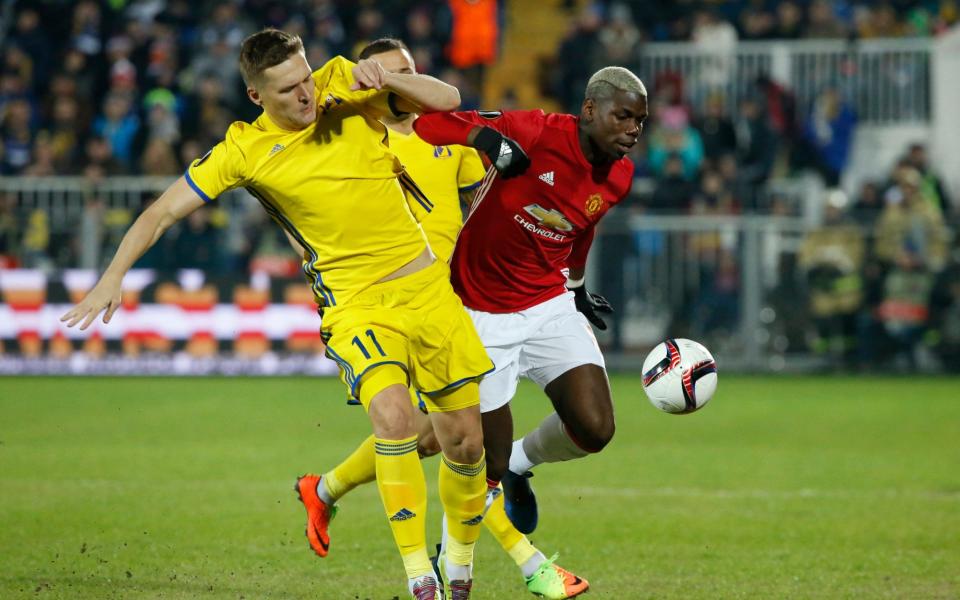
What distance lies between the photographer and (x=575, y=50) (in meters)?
19.4

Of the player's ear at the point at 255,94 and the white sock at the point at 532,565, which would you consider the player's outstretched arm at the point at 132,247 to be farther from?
the white sock at the point at 532,565

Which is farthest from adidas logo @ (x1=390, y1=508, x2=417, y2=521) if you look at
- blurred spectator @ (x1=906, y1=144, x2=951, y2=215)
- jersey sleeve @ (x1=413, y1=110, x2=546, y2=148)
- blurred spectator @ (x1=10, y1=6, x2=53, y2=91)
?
blurred spectator @ (x1=10, y1=6, x2=53, y2=91)

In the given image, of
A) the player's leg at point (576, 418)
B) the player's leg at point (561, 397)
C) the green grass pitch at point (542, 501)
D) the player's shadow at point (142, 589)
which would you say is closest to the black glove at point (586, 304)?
the player's leg at point (561, 397)

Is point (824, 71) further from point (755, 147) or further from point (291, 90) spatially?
point (291, 90)

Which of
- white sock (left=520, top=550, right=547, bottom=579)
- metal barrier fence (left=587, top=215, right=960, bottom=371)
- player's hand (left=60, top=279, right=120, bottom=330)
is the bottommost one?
metal barrier fence (left=587, top=215, right=960, bottom=371)

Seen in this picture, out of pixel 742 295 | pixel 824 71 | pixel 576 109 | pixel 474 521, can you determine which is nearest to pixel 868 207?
pixel 742 295

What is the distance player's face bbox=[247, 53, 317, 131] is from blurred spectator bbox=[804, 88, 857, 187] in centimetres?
1377

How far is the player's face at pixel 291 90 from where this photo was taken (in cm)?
571

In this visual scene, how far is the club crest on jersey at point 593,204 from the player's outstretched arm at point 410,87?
1.11m

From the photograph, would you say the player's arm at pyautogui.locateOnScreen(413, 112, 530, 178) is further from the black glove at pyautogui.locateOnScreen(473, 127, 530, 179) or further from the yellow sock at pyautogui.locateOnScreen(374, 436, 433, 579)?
the yellow sock at pyautogui.locateOnScreen(374, 436, 433, 579)

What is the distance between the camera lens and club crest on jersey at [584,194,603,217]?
6.72 m

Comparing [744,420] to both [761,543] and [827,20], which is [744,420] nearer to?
[761,543]

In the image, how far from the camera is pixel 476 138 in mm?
6059

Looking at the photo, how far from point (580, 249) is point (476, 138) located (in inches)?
46.9
